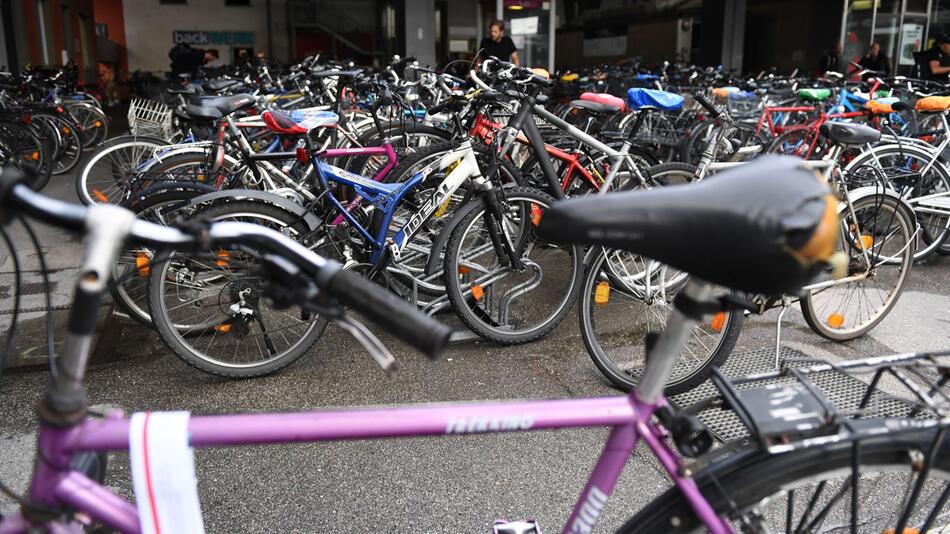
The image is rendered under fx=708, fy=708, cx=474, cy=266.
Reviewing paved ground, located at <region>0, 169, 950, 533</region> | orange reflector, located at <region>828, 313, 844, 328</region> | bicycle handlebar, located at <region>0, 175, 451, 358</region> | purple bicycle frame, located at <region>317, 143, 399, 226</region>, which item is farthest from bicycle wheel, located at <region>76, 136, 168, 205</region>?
orange reflector, located at <region>828, 313, 844, 328</region>

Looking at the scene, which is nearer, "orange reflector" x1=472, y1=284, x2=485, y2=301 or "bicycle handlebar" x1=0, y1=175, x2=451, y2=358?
"bicycle handlebar" x1=0, y1=175, x2=451, y2=358

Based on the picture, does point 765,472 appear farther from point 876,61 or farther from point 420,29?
point 420,29

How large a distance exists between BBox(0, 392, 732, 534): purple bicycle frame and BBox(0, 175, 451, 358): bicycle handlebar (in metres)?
0.20

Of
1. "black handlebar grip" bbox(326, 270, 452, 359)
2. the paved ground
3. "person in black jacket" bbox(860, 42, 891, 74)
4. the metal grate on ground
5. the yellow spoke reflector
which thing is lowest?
the paved ground

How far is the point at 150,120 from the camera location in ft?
22.3

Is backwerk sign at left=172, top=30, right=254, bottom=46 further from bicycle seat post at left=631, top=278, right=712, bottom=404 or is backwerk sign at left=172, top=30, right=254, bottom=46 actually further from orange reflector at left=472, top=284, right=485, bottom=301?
bicycle seat post at left=631, top=278, right=712, bottom=404

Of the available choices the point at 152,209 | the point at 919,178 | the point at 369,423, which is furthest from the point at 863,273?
the point at 152,209

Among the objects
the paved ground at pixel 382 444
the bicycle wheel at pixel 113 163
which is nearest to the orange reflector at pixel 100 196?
the bicycle wheel at pixel 113 163

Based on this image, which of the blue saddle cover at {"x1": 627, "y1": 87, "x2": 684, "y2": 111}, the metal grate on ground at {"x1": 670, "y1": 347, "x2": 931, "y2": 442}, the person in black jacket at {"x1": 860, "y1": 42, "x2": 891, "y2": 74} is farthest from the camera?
the person in black jacket at {"x1": 860, "y1": 42, "x2": 891, "y2": 74}

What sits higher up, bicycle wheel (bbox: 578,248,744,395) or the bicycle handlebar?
the bicycle handlebar

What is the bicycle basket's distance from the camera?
657cm

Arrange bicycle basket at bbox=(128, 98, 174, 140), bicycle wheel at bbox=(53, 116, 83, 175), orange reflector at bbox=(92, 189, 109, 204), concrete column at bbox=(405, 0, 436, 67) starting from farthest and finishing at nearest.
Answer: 1. concrete column at bbox=(405, 0, 436, 67)
2. bicycle wheel at bbox=(53, 116, 83, 175)
3. bicycle basket at bbox=(128, 98, 174, 140)
4. orange reflector at bbox=(92, 189, 109, 204)

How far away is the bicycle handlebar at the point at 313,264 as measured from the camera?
1086 millimetres

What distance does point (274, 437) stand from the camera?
1.20 m
